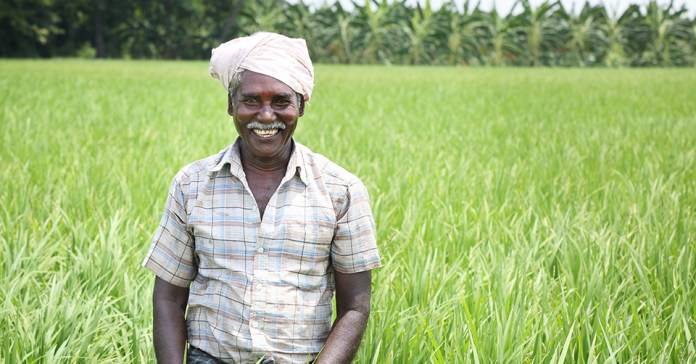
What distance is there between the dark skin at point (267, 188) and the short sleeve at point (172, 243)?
36 mm

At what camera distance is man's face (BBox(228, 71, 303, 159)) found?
140cm

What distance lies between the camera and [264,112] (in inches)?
55.3

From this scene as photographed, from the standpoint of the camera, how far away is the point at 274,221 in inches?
55.3

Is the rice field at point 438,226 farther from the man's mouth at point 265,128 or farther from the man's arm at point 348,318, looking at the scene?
the man's mouth at point 265,128

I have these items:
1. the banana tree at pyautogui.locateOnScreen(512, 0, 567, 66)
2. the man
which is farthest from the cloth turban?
the banana tree at pyautogui.locateOnScreen(512, 0, 567, 66)

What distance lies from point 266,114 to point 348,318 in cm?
40

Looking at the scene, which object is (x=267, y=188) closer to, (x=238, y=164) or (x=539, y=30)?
(x=238, y=164)

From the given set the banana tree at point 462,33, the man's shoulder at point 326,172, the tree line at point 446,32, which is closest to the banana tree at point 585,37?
the tree line at point 446,32

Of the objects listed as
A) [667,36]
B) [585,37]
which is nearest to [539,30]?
[585,37]

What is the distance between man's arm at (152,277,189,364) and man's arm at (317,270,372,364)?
0.89ft

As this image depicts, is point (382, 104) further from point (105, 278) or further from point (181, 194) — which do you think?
point (181, 194)

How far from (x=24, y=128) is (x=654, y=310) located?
499 centimetres

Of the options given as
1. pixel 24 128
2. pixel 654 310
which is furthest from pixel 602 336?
pixel 24 128

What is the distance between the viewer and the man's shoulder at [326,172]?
4.78 feet
